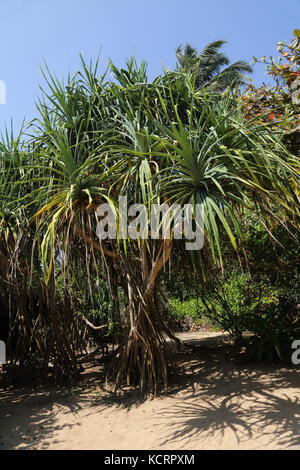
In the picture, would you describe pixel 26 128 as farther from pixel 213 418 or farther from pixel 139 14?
pixel 213 418

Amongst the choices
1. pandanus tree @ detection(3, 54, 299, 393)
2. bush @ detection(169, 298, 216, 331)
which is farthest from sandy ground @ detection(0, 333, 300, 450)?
bush @ detection(169, 298, 216, 331)

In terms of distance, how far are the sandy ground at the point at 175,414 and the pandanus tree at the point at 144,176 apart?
1.33ft

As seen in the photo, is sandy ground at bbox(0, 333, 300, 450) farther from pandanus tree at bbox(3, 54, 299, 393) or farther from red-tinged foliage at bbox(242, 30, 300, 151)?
red-tinged foliage at bbox(242, 30, 300, 151)

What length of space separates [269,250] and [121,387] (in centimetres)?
250

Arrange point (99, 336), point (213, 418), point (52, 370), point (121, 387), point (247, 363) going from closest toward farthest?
point (213, 418) < point (121, 387) < point (247, 363) < point (52, 370) < point (99, 336)

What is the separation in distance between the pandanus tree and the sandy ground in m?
0.40

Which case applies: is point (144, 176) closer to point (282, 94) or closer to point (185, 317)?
point (282, 94)

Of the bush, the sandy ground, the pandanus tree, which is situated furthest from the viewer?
the bush

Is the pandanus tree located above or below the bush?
above

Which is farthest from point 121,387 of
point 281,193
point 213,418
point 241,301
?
point 281,193

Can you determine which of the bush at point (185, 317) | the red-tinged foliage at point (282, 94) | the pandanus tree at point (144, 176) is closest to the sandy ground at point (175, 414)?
the pandanus tree at point (144, 176)

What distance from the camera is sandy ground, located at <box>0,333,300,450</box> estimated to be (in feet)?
10.8

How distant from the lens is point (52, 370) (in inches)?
217

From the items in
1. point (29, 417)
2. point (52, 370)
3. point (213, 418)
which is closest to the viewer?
point (213, 418)
